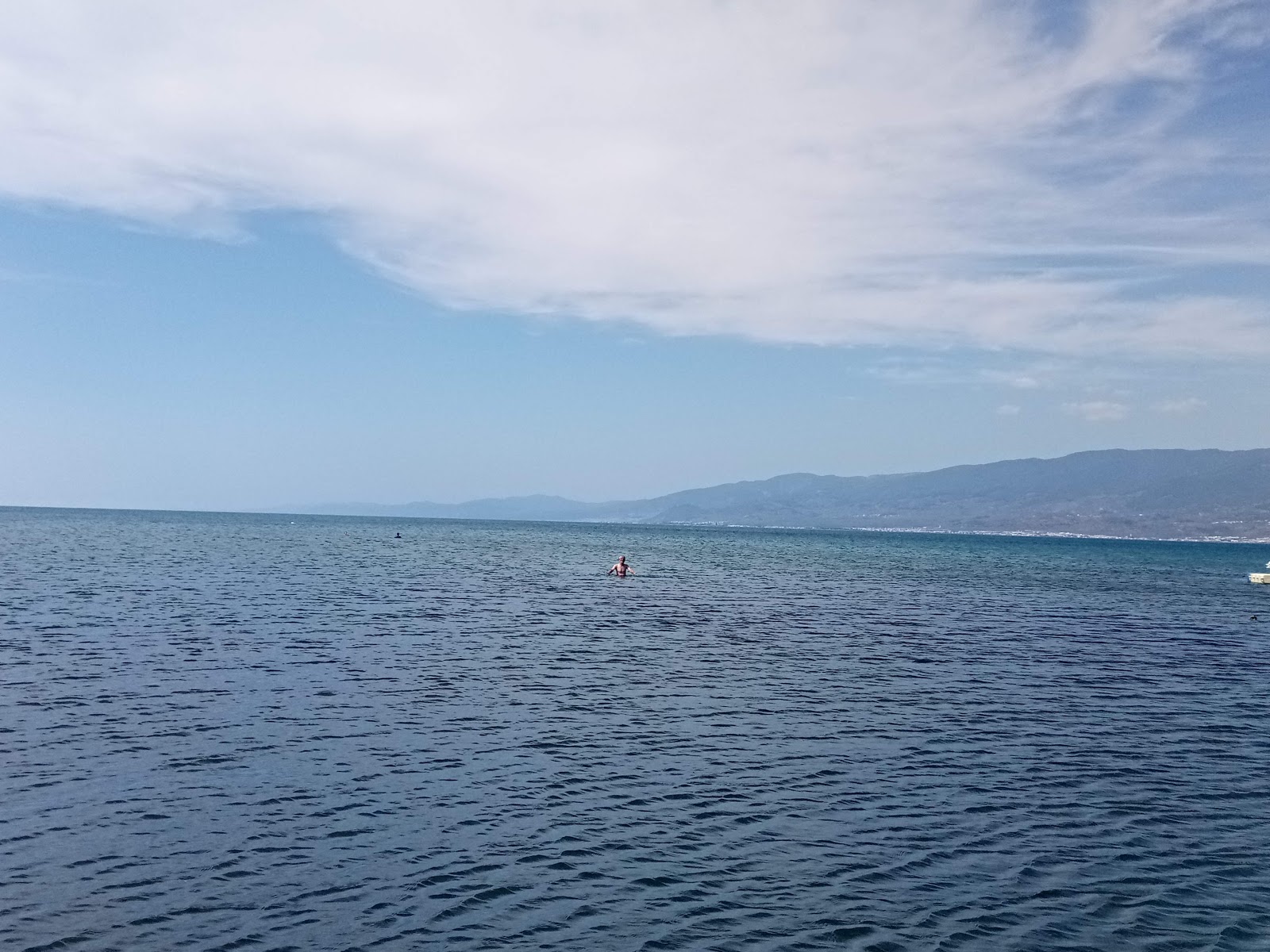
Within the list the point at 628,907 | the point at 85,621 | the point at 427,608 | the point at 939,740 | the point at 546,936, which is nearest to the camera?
the point at 546,936

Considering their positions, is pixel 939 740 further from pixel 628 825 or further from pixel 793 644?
pixel 793 644

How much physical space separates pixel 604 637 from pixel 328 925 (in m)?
35.7

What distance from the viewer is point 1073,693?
39625 millimetres

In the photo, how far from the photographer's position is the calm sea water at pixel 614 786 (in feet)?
56.7

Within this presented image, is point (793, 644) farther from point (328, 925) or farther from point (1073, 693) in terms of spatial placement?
point (328, 925)

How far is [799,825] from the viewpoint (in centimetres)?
2216

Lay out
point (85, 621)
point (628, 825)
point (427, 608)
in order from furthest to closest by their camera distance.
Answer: point (427, 608) → point (85, 621) → point (628, 825)

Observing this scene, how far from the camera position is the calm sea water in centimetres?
1728

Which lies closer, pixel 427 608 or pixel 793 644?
pixel 793 644

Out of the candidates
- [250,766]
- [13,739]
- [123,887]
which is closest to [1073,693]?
[250,766]

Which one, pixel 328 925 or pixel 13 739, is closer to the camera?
pixel 328 925

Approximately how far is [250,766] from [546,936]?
485 inches

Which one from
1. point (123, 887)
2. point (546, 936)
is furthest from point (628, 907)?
point (123, 887)

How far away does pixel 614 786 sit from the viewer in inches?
972
